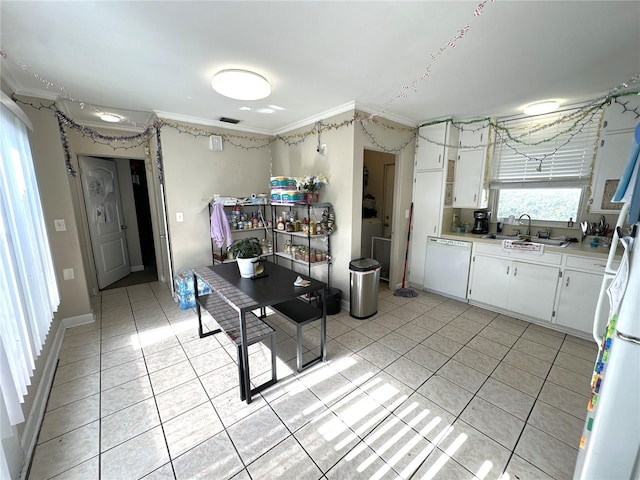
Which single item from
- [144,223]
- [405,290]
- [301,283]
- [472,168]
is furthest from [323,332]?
[144,223]

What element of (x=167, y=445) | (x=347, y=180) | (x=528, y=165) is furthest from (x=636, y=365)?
Answer: (x=528, y=165)

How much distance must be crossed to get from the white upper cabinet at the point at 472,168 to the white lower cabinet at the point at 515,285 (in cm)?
82

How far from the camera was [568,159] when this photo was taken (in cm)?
308

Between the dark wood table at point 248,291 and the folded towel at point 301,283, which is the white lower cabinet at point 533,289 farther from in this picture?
the folded towel at point 301,283

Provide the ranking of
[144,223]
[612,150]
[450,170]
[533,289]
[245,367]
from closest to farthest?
[245,367], [612,150], [533,289], [450,170], [144,223]

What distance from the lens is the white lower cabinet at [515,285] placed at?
292 cm

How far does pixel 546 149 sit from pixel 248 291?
3.85m

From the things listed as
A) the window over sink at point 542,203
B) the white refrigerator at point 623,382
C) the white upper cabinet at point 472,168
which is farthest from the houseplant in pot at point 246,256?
the window over sink at point 542,203

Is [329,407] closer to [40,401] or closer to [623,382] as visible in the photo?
[623,382]

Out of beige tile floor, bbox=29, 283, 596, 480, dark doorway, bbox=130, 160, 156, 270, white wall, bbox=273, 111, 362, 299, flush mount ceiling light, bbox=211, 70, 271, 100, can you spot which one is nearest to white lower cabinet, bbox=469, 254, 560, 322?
beige tile floor, bbox=29, 283, 596, 480

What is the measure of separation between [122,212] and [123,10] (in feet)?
13.9

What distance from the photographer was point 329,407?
1.89m

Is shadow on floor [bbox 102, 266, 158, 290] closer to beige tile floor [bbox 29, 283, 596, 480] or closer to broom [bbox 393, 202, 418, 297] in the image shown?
beige tile floor [bbox 29, 283, 596, 480]

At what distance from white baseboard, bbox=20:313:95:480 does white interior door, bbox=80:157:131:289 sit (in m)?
1.54
